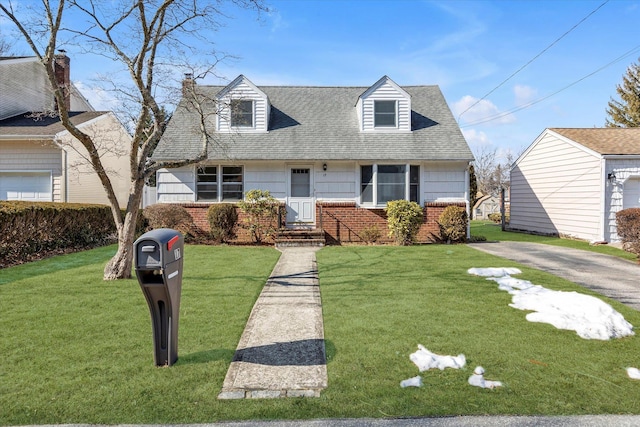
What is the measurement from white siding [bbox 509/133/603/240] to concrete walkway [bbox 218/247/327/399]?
454 inches

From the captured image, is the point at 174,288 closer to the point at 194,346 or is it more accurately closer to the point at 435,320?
the point at 194,346

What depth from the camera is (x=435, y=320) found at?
4766 millimetres

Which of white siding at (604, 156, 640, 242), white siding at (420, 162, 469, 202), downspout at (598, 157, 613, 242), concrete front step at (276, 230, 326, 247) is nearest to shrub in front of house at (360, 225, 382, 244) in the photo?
concrete front step at (276, 230, 326, 247)

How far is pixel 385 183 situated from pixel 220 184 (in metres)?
5.89

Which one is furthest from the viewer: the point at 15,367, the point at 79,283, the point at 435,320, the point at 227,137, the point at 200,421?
the point at 227,137

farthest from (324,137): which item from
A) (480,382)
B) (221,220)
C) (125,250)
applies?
(480,382)

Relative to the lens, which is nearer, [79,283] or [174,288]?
[174,288]

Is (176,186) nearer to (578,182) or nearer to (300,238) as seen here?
(300,238)

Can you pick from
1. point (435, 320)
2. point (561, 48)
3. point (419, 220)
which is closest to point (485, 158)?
point (561, 48)

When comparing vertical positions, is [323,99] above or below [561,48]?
below

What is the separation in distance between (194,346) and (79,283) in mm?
3845

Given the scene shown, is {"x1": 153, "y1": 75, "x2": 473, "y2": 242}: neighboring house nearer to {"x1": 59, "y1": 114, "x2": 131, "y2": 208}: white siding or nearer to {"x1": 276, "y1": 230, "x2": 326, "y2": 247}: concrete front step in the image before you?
{"x1": 276, "y1": 230, "x2": 326, "y2": 247}: concrete front step

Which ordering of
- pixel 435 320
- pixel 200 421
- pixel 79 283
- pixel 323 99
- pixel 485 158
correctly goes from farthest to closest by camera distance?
pixel 485 158
pixel 323 99
pixel 79 283
pixel 435 320
pixel 200 421

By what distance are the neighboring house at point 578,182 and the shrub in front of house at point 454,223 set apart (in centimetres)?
432
